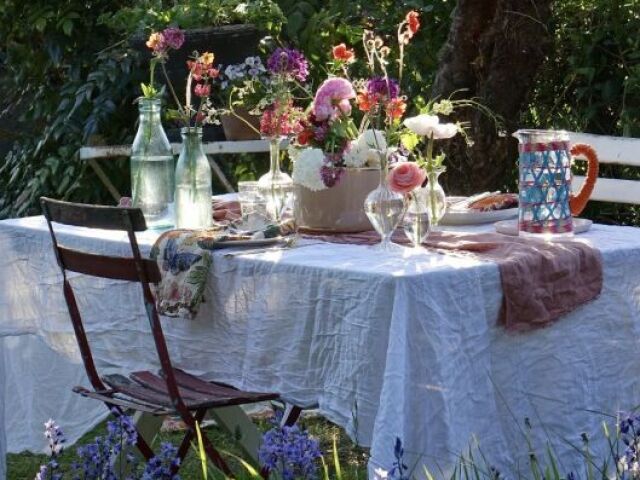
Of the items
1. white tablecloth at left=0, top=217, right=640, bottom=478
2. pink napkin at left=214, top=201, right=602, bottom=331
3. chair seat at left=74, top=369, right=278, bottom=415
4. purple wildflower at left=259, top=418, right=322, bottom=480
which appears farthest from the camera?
chair seat at left=74, top=369, right=278, bottom=415

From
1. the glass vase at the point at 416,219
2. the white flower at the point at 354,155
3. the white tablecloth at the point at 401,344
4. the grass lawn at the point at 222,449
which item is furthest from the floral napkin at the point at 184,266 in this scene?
the grass lawn at the point at 222,449

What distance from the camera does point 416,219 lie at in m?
3.29

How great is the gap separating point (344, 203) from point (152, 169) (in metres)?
0.59

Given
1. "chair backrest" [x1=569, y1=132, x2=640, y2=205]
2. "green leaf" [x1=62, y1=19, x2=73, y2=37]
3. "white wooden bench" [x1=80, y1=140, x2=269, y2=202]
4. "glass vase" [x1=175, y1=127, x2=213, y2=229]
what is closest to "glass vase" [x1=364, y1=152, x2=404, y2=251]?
"glass vase" [x1=175, y1=127, x2=213, y2=229]

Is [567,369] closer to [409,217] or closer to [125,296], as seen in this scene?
[409,217]

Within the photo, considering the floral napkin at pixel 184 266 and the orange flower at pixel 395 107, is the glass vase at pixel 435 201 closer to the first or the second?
the orange flower at pixel 395 107

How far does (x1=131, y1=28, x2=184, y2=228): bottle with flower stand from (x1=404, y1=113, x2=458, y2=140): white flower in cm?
76

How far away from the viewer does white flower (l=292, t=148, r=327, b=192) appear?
3.50m

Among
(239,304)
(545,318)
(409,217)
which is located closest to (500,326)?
(545,318)

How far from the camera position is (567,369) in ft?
10.6

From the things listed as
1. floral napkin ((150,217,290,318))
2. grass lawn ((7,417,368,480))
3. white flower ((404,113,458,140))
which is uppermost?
white flower ((404,113,458,140))

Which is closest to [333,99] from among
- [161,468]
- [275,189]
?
[275,189]

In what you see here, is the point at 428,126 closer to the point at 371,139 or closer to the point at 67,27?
the point at 371,139

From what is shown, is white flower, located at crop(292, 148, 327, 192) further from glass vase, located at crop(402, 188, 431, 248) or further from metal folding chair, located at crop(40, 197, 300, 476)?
metal folding chair, located at crop(40, 197, 300, 476)
